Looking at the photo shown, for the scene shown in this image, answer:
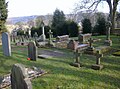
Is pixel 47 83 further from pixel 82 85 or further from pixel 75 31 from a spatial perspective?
pixel 75 31

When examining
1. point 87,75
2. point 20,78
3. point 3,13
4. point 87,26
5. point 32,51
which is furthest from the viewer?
point 87,26

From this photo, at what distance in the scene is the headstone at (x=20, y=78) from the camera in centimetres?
455

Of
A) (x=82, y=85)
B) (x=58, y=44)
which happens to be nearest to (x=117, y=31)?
(x=58, y=44)

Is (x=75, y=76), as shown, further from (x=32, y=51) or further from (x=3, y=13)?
(x=3, y=13)

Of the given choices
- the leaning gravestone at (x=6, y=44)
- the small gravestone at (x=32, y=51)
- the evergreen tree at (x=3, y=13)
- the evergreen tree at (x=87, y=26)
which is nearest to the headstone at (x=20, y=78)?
the small gravestone at (x=32, y=51)

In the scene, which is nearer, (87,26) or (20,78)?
(20,78)

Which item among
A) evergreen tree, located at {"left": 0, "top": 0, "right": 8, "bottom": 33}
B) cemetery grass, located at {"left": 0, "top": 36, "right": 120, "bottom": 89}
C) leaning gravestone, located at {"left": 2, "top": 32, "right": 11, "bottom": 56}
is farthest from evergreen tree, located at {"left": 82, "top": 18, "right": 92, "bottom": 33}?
leaning gravestone, located at {"left": 2, "top": 32, "right": 11, "bottom": 56}

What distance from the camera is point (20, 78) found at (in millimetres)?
4664

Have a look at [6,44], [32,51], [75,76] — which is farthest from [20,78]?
[6,44]

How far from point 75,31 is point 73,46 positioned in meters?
16.1

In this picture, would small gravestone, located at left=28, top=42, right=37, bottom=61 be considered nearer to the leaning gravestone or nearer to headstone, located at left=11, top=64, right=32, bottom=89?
the leaning gravestone

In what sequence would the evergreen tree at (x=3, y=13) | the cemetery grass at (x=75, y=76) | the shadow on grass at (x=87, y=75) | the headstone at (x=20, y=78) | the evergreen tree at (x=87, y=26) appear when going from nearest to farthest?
1. the headstone at (x=20, y=78)
2. the cemetery grass at (x=75, y=76)
3. the shadow on grass at (x=87, y=75)
4. the evergreen tree at (x=3, y=13)
5. the evergreen tree at (x=87, y=26)

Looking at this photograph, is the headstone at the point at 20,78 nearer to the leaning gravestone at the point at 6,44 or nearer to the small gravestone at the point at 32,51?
the small gravestone at the point at 32,51

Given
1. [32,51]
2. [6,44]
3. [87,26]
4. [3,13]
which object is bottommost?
[32,51]
